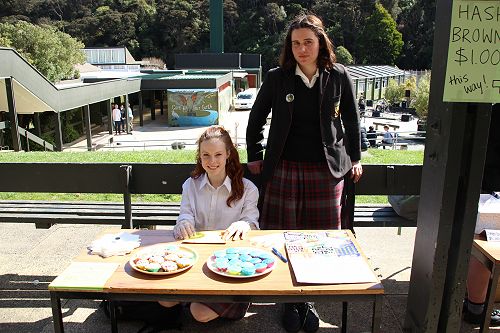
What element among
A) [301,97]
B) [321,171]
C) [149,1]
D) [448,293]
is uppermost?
[149,1]

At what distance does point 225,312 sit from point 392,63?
76.9m

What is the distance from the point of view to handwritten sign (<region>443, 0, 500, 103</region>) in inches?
79.0

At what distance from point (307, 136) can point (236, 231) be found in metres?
0.81

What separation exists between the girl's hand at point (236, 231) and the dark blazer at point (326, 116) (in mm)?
508

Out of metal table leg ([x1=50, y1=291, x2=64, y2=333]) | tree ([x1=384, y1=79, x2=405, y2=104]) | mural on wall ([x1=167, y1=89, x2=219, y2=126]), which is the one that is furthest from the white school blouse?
tree ([x1=384, y1=79, x2=405, y2=104])

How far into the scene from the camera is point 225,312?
8.76 ft

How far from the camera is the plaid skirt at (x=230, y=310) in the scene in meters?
2.62

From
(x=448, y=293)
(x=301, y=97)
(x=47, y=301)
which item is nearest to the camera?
(x=448, y=293)

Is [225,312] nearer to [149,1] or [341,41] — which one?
[341,41]

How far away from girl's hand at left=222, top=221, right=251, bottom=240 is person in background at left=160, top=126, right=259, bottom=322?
15 centimetres

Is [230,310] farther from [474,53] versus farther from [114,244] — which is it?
[474,53]

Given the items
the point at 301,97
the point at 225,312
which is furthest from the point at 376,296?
the point at 301,97

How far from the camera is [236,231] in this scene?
2.57 meters

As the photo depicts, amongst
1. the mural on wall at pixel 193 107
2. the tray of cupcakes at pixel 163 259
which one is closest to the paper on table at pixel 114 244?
the tray of cupcakes at pixel 163 259
